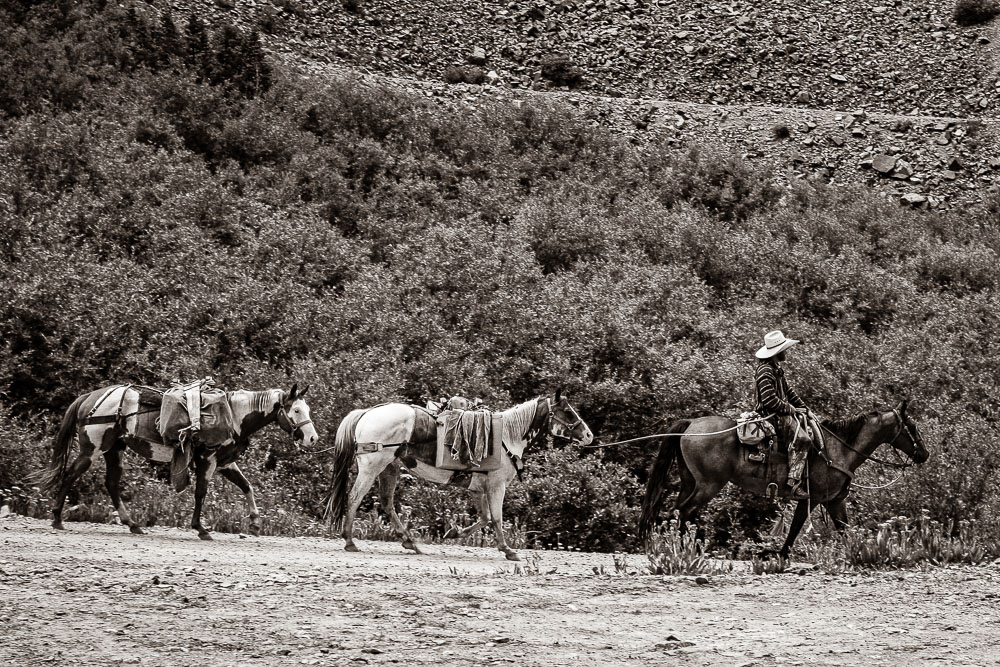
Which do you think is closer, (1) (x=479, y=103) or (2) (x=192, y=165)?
(2) (x=192, y=165)

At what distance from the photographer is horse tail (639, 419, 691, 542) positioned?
1277 centimetres

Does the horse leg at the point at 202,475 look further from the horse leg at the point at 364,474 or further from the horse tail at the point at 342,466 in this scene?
the horse leg at the point at 364,474

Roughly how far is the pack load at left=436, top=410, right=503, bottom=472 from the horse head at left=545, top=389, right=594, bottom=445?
576 millimetres

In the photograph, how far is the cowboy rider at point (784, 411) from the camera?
39.0 feet

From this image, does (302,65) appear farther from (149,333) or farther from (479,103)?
(149,333)

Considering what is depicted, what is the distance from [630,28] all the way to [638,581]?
247 ft

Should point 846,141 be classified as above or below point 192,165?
above

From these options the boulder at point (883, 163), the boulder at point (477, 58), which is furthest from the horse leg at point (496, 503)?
the boulder at point (477, 58)

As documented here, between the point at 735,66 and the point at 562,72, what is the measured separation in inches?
488

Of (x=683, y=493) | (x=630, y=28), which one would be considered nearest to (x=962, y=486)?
(x=683, y=493)

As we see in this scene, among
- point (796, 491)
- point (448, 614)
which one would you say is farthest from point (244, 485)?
point (796, 491)

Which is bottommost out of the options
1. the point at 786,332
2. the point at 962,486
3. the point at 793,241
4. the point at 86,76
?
the point at 962,486

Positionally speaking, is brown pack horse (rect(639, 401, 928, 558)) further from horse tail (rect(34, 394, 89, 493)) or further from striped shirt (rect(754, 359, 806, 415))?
horse tail (rect(34, 394, 89, 493))

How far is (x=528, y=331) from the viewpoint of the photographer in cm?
2284
